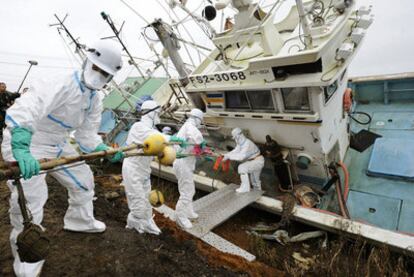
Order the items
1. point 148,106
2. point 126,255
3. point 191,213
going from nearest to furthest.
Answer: point 126,255 < point 148,106 < point 191,213

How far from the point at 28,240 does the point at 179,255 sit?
1745 millimetres

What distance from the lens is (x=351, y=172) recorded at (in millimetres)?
5211

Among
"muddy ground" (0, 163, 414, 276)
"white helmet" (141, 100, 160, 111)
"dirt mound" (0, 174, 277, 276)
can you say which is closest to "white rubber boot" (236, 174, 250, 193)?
"muddy ground" (0, 163, 414, 276)

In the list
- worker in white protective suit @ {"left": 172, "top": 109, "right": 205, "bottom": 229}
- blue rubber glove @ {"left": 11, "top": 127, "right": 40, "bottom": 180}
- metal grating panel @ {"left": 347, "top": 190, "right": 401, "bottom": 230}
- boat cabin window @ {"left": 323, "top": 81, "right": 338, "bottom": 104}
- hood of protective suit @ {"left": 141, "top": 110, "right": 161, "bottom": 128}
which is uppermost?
blue rubber glove @ {"left": 11, "top": 127, "right": 40, "bottom": 180}

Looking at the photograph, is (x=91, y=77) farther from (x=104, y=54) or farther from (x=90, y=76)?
(x=104, y=54)

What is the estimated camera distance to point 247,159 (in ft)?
16.9

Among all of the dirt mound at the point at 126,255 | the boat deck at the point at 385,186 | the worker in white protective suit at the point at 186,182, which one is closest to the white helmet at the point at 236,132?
the worker in white protective suit at the point at 186,182

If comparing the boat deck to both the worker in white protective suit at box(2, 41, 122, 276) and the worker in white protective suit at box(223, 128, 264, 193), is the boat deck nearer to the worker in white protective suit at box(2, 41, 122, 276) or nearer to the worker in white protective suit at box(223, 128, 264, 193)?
the worker in white protective suit at box(223, 128, 264, 193)

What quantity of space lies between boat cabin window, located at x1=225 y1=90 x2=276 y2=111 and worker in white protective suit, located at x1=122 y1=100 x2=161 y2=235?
1.72 m

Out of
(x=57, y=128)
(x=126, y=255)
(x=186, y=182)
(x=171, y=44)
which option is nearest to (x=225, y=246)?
(x=186, y=182)

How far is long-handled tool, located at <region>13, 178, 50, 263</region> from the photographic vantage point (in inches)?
72.5

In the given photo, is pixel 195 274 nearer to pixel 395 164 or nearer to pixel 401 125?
pixel 395 164

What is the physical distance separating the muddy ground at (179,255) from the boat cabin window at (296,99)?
1.92 m

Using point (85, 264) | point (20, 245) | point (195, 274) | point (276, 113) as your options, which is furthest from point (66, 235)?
point (276, 113)
